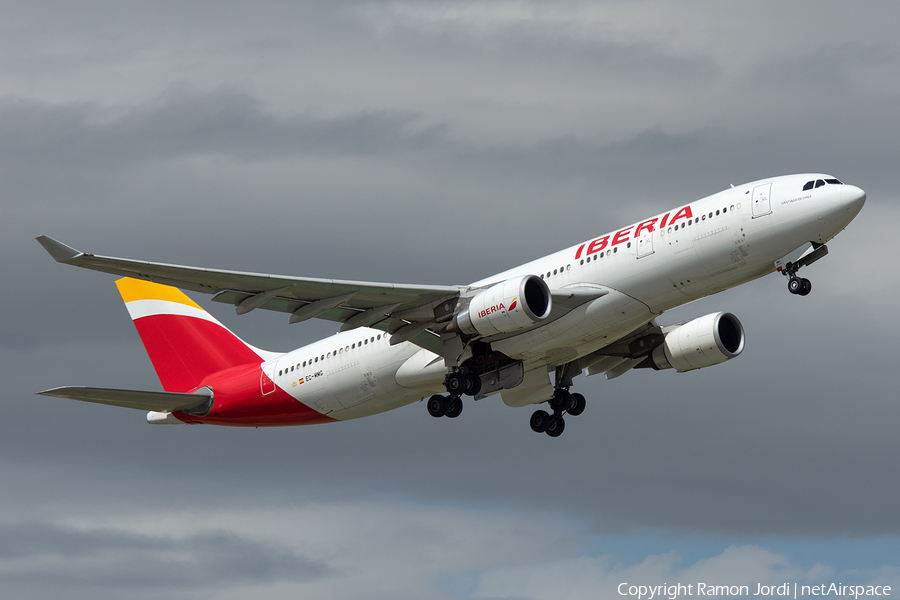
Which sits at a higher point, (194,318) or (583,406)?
(194,318)

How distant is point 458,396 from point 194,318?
13649 mm

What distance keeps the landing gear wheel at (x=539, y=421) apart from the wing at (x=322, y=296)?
6910 mm

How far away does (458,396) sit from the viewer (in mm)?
40250

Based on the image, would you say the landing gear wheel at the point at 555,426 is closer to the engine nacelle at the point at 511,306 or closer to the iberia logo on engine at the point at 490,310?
the engine nacelle at the point at 511,306

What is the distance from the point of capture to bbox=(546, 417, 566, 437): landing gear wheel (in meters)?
45.1

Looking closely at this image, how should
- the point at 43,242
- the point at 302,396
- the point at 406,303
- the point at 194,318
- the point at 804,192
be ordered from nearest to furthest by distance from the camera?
the point at 43,242, the point at 804,192, the point at 406,303, the point at 302,396, the point at 194,318

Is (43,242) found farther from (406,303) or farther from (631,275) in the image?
(631,275)

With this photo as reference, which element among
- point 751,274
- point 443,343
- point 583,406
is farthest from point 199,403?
point 751,274

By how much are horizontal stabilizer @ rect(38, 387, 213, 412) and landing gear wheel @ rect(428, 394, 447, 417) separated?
30.4ft

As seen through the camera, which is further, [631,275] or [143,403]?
[143,403]

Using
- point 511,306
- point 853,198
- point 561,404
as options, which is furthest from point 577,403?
point 853,198

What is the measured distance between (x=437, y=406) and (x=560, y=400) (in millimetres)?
5954

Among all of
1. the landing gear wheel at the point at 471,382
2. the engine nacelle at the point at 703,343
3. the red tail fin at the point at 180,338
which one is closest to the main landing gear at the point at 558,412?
the engine nacelle at the point at 703,343

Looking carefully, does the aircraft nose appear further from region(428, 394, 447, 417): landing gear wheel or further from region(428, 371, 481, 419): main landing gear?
region(428, 394, 447, 417): landing gear wheel
